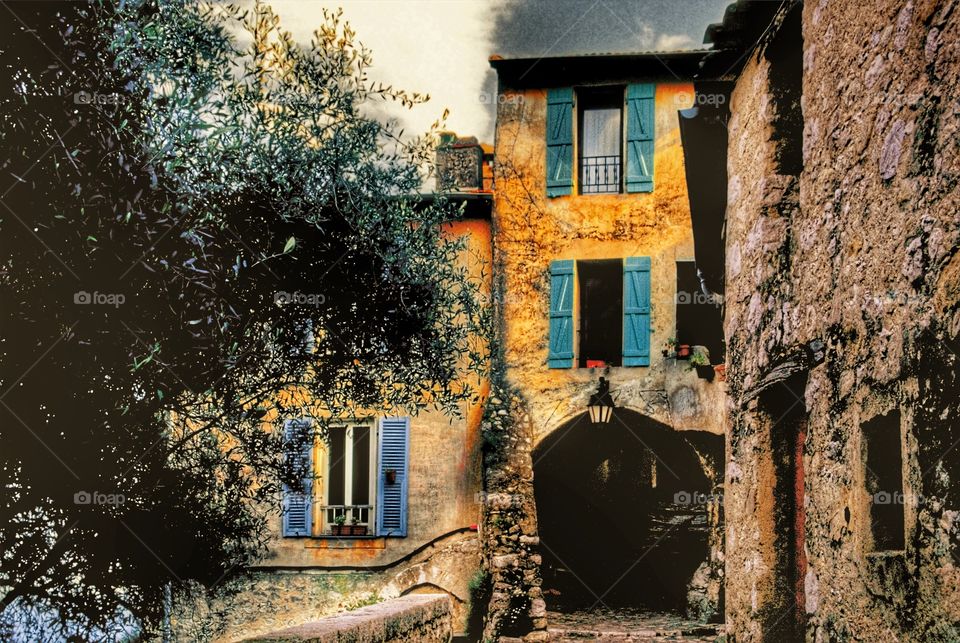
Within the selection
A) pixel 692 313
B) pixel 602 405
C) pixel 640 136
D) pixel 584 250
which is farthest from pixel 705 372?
pixel 640 136

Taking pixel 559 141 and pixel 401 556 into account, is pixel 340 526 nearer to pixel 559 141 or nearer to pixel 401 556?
pixel 401 556

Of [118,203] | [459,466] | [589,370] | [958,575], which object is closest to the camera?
[958,575]

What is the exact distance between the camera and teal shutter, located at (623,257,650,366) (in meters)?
10.9

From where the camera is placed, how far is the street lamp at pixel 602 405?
10.9 meters

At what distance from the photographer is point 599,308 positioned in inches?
448

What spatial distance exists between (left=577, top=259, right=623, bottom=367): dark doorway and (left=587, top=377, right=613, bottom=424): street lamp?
32cm

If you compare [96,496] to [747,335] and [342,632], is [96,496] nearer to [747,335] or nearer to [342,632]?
[342,632]

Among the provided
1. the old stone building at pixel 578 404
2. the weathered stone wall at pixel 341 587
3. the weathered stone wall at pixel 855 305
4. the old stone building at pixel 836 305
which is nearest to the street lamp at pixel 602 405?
the old stone building at pixel 578 404

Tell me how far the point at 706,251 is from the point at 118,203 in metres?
4.54

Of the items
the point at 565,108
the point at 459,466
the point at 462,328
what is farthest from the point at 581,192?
the point at 462,328

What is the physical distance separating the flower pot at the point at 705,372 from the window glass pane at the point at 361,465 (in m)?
4.34

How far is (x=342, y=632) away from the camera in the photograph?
493cm

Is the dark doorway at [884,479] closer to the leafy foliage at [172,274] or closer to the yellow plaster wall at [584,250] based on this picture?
the leafy foliage at [172,274]

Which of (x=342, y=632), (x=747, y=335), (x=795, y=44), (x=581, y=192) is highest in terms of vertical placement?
(x=581, y=192)
